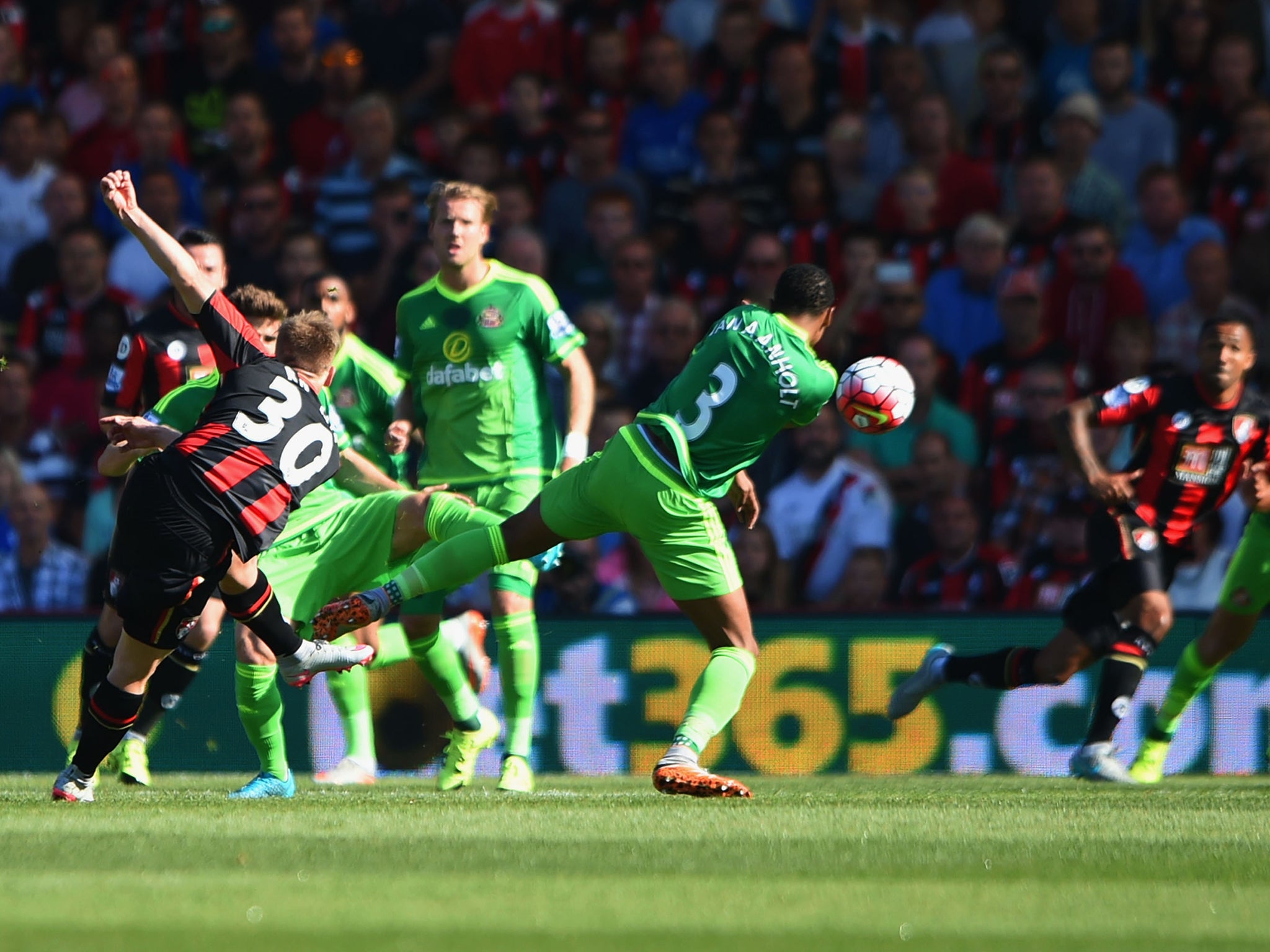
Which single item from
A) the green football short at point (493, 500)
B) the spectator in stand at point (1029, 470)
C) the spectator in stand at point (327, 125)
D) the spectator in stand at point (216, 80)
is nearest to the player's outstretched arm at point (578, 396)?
the green football short at point (493, 500)

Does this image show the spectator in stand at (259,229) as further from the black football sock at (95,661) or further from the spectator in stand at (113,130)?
the black football sock at (95,661)

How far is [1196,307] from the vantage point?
465 inches

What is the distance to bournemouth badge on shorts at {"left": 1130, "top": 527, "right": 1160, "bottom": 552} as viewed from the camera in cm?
878

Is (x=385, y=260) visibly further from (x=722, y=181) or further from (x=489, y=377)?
(x=489, y=377)

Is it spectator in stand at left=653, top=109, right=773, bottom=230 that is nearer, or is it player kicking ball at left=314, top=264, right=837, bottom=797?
player kicking ball at left=314, top=264, right=837, bottom=797

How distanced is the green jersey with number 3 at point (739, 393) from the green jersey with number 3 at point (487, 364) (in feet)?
4.71

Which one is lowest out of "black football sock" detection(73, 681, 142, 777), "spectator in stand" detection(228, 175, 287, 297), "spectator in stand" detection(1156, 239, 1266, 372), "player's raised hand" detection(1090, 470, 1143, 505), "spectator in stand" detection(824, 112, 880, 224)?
"black football sock" detection(73, 681, 142, 777)

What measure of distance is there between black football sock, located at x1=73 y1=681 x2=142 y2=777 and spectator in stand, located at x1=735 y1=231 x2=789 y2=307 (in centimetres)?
613

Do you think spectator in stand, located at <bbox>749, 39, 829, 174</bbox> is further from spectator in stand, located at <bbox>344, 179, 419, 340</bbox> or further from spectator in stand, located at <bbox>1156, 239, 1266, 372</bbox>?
spectator in stand, located at <bbox>1156, 239, 1266, 372</bbox>

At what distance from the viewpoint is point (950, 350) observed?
40.2 ft

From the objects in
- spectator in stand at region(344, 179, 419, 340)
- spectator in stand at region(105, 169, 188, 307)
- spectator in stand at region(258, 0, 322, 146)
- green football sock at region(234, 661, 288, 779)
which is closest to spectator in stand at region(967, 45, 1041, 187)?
spectator in stand at region(344, 179, 419, 340)

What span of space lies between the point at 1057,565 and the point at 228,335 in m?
5.75

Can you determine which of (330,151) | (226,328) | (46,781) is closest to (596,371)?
(330,151)

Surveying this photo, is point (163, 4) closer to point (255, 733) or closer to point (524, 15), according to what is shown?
point (524, 15)
